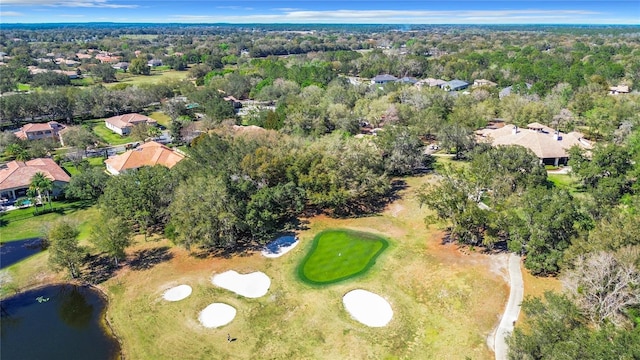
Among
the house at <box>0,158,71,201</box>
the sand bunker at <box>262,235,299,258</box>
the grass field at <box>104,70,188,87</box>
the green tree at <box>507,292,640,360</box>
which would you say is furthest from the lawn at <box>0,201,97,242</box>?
the grass field at <box>104,70,188,87</box>

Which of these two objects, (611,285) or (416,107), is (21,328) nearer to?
(611,285)

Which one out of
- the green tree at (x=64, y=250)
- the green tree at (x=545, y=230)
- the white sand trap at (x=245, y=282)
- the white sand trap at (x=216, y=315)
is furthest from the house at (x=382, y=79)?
the white sand trap at (x=216, y=315)

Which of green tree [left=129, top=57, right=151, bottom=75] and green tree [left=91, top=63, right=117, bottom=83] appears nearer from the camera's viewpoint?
green tree [left=91, top=63, right=117, bottom=83]

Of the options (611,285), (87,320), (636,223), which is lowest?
(87,320)

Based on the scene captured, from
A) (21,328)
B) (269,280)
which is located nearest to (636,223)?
(269,280)

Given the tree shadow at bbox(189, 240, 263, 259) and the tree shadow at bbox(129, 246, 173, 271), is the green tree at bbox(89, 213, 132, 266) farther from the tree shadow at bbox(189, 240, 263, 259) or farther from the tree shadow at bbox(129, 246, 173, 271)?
the tree shadow at bbox(189, 240, 263, 259)
